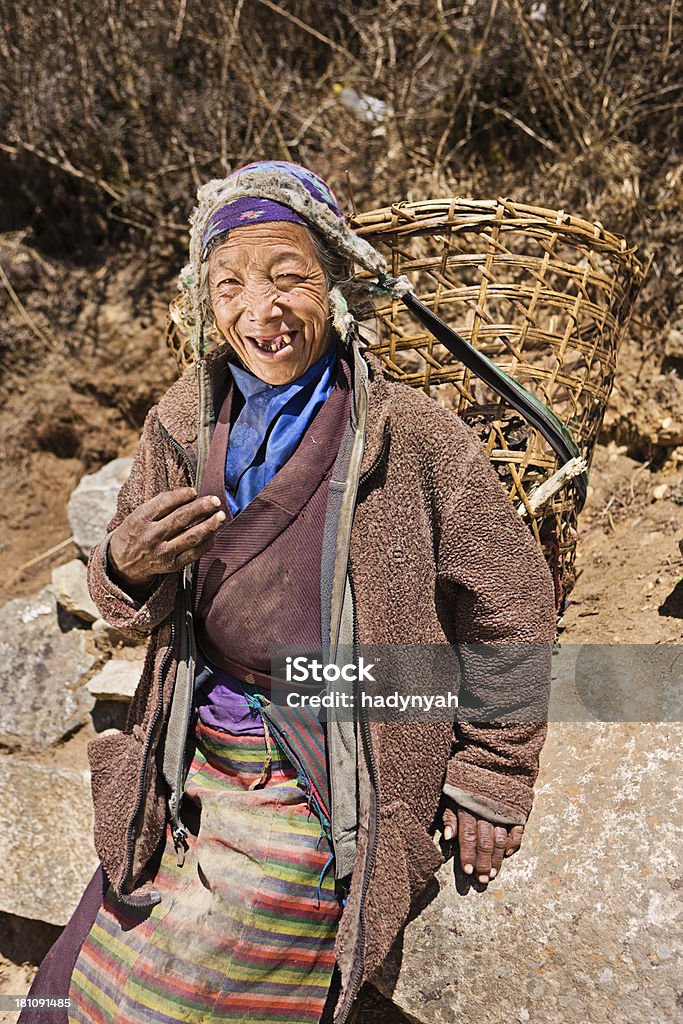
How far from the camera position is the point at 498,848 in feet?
5.79

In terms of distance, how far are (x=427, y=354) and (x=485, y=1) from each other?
6.95 feet

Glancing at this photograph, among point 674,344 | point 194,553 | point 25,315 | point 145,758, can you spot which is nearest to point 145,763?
point 145,758

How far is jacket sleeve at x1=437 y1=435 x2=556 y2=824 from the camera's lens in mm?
1729

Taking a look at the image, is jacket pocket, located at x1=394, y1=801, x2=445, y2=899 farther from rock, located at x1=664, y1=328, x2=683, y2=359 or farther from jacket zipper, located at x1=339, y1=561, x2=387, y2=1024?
rock, located at x1=664, y1=328, x2=683, y2=359

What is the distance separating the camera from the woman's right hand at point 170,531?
1.60 meters

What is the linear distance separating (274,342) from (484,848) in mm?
1092

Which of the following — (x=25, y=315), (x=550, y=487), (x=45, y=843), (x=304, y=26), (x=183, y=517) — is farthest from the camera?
(x=25, y=315)

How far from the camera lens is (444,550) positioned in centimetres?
176

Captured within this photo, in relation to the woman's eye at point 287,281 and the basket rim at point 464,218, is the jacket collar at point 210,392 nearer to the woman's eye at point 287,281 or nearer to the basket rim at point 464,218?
the woman's eye at point 287,281

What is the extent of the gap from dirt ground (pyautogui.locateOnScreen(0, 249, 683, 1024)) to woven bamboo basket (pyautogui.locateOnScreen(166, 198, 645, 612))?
0.77 ft

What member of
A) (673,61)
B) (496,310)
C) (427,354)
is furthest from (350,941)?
(673,61)

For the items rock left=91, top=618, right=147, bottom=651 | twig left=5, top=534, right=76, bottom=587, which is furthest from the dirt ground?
rock left=91, top=618, right=147, bottom=651

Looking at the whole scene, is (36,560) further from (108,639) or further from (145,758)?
(145,758)

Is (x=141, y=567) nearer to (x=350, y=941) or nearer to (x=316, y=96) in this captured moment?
(x=350, y=941)
